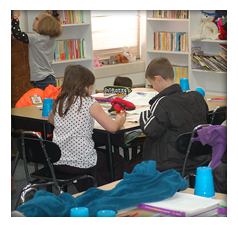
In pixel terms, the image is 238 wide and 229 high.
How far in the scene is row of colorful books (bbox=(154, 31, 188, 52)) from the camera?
5.28m

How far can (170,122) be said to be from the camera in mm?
2318

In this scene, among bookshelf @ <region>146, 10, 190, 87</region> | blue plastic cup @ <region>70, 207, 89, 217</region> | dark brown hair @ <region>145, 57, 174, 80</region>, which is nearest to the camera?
blue plastic cup @ <region>70, 207, 89, 217</region>

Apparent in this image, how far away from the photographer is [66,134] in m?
2.41

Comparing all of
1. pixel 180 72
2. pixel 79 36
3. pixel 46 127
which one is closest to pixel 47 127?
pixel 46 127

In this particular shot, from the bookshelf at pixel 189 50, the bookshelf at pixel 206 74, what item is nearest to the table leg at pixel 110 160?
the bookshelf at pixel 189 50

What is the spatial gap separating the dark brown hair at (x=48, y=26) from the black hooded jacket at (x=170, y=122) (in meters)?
2.22

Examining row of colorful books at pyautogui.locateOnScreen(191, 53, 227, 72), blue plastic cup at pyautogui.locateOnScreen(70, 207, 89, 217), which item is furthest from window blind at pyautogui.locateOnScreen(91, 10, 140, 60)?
blue plastic cup at pyautogui.locateOnScreen(70, 207, 89, 217)

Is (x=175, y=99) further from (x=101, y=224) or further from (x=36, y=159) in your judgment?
(x=101, y=224)

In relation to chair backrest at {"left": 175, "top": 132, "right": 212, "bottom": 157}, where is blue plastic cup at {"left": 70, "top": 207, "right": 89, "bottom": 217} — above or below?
above

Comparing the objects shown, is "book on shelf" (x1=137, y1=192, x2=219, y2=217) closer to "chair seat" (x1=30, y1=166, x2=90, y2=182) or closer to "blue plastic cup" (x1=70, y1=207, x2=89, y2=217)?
"blue plastic cup" (x1=70, y1=207, x2=89, y2=217)

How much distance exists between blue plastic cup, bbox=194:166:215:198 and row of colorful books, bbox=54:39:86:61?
4.04 metres

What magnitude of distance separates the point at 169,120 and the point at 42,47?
2.45m

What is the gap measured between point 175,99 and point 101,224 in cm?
138

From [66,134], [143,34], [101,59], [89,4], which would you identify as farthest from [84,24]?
[89,4]
